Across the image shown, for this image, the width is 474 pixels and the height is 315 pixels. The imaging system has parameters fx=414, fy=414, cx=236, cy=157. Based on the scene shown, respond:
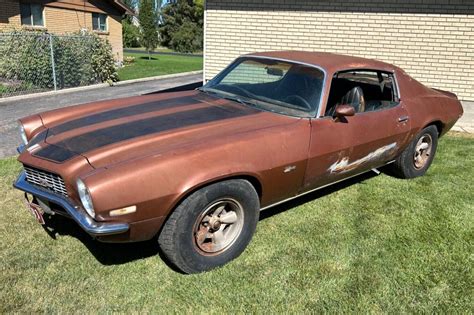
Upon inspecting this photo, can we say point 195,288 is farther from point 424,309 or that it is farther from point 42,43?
point 42,43

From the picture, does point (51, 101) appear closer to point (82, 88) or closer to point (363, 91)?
point (82, 88)

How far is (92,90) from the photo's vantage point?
12633 mm

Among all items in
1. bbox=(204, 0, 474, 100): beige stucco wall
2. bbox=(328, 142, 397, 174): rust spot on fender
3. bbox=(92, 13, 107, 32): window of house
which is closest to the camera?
bbox=(328, 142, 397, 174): rust spot on fender

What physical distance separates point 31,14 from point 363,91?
59.7 ft

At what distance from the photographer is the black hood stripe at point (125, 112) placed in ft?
11.6

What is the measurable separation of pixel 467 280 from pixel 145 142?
8.53 feet

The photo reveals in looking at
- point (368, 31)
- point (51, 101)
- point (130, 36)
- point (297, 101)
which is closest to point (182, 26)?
point (130, 36)

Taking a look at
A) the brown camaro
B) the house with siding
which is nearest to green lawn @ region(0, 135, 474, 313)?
the brown camaro

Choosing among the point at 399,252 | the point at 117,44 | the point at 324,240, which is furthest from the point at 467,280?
the point at 117,44

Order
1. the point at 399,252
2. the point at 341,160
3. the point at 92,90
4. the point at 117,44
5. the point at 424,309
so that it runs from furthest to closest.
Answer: the point at 117,44, the point at 92,90, the point at 341,160, the point at 399,252, the point at 424,309

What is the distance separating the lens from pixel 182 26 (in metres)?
51.8

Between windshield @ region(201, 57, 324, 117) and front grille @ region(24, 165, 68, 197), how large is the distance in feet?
5.86

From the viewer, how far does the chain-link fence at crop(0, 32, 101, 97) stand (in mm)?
11516

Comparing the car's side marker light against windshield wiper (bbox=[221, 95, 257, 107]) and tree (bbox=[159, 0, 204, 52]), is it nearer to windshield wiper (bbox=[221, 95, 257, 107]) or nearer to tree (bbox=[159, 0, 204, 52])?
windshield wiper (bbox=[221, 95, 257, 107])
